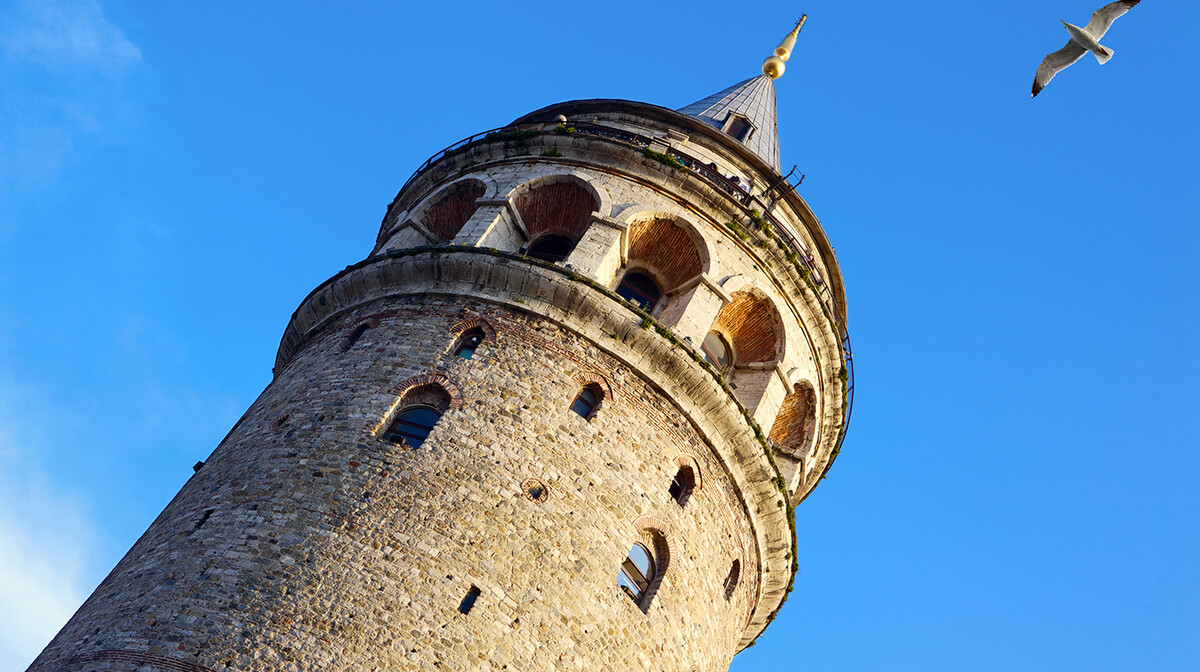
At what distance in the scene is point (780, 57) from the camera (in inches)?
1347

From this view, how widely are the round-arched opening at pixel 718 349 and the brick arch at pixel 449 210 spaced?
204 inches

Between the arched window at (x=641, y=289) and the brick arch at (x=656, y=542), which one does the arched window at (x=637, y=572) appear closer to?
the brick arch at (x=656, y=542)

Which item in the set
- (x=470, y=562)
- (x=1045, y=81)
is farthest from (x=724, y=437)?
(x=1045, y=81)

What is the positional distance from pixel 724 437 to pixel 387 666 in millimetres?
7398

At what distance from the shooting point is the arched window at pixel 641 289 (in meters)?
20.1

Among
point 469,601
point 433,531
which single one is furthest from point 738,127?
point 469,601

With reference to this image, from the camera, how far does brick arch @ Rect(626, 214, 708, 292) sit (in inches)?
795

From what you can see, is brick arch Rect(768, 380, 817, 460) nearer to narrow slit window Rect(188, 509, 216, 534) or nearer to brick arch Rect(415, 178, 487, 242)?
brick arch Rect(415, 178, 487, 242)

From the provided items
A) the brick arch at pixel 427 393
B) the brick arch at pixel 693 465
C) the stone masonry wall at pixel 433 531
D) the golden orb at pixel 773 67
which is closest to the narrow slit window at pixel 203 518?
the stone masonry wall at pixel 433 531

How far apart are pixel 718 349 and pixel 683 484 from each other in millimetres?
4049

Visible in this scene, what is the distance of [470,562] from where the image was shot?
1331 cm

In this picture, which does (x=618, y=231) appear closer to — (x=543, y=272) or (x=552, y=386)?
(x=543, y=272)

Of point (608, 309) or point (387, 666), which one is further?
point (608, 309)

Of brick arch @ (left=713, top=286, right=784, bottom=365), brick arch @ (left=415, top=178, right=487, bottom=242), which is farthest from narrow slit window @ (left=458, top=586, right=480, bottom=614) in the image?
brick arch @ (left=415, top=178, right=487, bottom=242)
